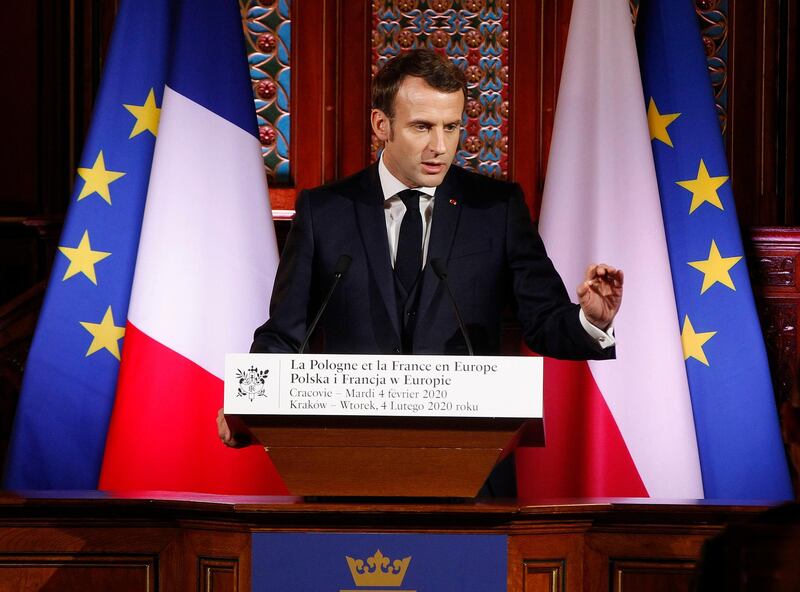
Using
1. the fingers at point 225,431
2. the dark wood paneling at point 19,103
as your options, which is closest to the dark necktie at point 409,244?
the fingers at point 225,431

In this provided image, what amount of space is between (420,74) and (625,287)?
1.08 m

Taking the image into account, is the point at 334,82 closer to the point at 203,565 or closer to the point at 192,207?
the point at 192,207

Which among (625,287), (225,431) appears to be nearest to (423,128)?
(225,431)

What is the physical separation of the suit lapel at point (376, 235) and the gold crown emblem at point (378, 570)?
28.6 inches

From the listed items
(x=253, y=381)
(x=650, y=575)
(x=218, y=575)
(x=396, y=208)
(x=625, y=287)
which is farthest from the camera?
(x=625, y=287)

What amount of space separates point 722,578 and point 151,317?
2167 millimetres

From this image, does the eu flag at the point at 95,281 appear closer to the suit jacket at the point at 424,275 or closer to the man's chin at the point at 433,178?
the suit jacket at the point at 424,275

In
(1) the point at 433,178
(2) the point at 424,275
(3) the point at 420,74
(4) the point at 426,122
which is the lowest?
(2) the point at 424,275

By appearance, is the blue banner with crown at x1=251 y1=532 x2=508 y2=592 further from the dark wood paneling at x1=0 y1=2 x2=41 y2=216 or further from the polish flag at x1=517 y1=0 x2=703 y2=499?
the dark wood paneling at x1=0 y1=2 x2=41 y2=216

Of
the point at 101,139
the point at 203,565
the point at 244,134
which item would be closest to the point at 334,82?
the point at 244,134

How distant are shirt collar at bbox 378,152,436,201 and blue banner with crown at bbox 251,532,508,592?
3.27ft

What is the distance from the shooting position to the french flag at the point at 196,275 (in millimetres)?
3066

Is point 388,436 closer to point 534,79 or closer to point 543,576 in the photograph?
point 543,576

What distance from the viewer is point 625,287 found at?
313cm
